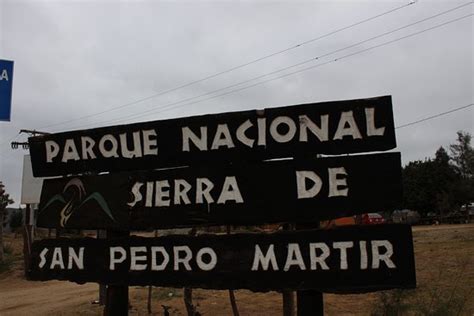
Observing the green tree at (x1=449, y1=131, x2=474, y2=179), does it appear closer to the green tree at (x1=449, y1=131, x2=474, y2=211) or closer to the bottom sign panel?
the green tree at (x1=449, y1=131, x2=474, y2=211)

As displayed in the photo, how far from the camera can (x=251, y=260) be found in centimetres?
553

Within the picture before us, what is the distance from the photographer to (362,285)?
201 inches

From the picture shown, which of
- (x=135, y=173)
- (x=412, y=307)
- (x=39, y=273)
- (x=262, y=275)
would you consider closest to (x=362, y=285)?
(x=262, y=275)

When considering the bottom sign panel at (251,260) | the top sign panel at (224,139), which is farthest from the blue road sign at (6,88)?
the bottom sign panel at (251,260)

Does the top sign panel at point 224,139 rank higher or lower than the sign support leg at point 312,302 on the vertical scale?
higher

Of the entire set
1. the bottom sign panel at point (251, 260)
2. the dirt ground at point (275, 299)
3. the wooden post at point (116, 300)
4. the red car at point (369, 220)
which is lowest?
the dirt ground at point (275, 299)

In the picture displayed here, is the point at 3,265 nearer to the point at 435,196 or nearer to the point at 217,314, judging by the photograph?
the point at 217,314

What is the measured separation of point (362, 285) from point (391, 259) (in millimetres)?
362

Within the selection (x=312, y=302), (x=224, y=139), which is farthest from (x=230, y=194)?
(x=312, y=302)

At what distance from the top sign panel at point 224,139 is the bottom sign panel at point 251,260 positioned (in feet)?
2.75

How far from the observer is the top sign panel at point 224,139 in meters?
5.36

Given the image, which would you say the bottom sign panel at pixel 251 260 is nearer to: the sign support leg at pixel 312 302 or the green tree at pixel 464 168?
the sign support leg at pixel 312 302

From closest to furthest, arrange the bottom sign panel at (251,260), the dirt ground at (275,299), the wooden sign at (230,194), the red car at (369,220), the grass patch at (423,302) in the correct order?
1. the bottom sign panel at (251,260)
2. the wooden sign at (230,194)
3. the red car at (369,220)
4. the grass patch at (423,302)
5. the dirt ground at (275,299)

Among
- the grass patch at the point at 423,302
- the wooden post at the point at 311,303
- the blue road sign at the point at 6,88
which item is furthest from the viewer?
the blue road sign at the point at 6,88
